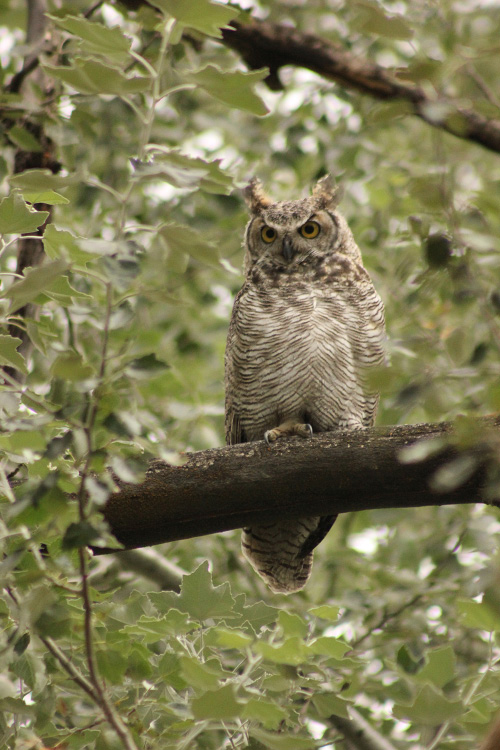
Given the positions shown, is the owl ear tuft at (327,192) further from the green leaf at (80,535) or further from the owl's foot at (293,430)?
the green leaf at (80,535)

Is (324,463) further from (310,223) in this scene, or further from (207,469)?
(310,223)

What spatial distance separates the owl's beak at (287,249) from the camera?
322 cm

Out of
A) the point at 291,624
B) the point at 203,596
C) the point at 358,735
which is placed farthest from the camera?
the point at 358,735

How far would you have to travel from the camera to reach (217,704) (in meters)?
1.19

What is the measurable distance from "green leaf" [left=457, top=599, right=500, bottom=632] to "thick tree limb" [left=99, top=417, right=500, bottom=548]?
583 millimetres

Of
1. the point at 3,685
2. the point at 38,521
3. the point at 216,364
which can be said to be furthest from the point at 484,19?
the point at 3,685

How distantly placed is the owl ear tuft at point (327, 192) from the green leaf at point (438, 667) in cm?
238

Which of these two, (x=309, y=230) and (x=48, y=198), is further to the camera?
(x=309, y=230)

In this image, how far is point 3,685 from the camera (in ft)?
4.28

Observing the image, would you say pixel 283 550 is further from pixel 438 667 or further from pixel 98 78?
pixel 98 78

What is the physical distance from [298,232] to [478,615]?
219 cm

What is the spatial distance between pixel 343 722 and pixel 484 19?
8.13 feet

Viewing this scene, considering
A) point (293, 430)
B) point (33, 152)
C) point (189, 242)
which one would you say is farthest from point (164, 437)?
point (33, 152)

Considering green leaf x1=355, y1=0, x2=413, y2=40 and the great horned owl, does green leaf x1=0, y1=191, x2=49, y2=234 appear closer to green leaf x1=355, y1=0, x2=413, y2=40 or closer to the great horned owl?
green leaf x1=355, y1=0, x2=413, y2=40
